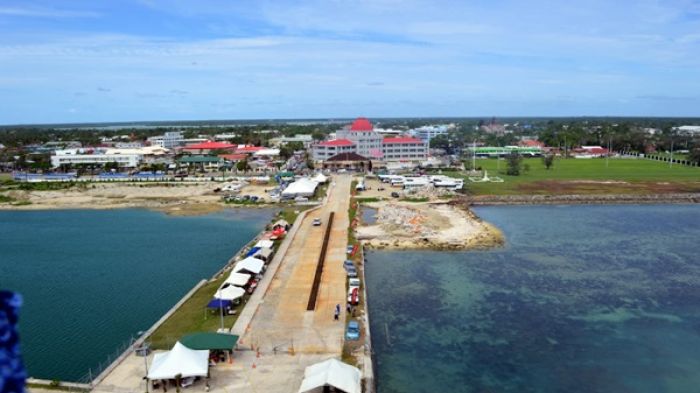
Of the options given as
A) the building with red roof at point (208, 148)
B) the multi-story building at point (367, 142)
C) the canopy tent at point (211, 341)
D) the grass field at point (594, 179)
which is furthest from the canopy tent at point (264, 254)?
the building with red roof at point (208, 148)

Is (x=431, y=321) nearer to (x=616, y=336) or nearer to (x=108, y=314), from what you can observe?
(x=616, y=336)

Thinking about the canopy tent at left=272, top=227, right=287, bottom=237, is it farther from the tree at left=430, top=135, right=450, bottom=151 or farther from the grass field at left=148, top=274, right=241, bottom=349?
the tree at left=430, top=135, right=450, bottom=151

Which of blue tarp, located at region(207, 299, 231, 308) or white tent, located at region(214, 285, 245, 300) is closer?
blue tarp, located at region(207, 299, 231, 308)

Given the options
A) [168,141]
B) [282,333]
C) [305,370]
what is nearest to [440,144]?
[168,141]

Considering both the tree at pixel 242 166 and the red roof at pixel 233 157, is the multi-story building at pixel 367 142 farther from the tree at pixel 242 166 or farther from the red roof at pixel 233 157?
the red roof at pixel 233 157

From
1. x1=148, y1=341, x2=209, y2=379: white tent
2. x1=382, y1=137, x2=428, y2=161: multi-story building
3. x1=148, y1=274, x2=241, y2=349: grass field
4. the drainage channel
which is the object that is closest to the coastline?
the drainage channel

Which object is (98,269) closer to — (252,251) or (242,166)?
(252,251)

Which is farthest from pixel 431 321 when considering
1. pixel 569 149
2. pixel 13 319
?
pixel 569 149
